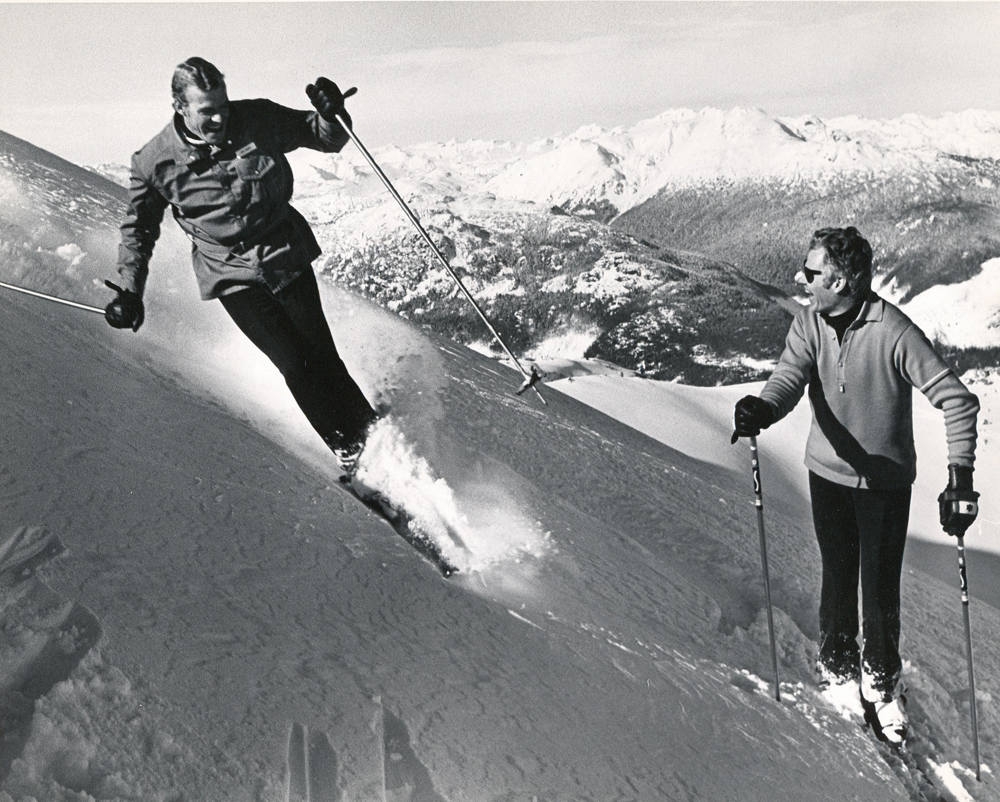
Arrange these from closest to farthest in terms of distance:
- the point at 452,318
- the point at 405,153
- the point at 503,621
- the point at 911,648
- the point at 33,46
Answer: the point at 503,621
the point at 911,648
the point at 33,46
the point at 452,318
the point at 405,153

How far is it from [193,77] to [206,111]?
0.38 feet

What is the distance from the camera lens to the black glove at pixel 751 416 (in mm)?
3174

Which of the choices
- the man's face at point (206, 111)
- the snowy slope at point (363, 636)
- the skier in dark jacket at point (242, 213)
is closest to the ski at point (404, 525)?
the snowy slope at point (363, 636)

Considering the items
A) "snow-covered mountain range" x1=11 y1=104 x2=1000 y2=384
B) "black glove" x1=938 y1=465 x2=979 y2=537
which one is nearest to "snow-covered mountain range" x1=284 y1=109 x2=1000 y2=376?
"snow-covered mountain range" x1=11 y1=104 x2=1000 y2=384

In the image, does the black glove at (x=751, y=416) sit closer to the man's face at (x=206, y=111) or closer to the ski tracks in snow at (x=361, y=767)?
the ski tracks in snow at (x=361, y=767)

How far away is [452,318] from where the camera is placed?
51.3 metres

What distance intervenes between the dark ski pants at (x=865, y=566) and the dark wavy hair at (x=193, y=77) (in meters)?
2.51

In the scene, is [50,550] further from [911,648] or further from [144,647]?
[911,648]

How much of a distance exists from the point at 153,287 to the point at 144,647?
433 cm

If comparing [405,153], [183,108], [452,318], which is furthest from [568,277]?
[405,153]

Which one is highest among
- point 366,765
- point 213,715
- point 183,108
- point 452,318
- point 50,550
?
point 183,108

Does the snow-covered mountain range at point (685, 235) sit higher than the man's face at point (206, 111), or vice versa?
the man's face at point (206, 111)

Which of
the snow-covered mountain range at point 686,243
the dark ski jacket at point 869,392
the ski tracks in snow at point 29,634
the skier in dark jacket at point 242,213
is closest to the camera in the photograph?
the ski tracks in snow at point 29,634

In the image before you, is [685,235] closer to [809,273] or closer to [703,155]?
[703,155]
